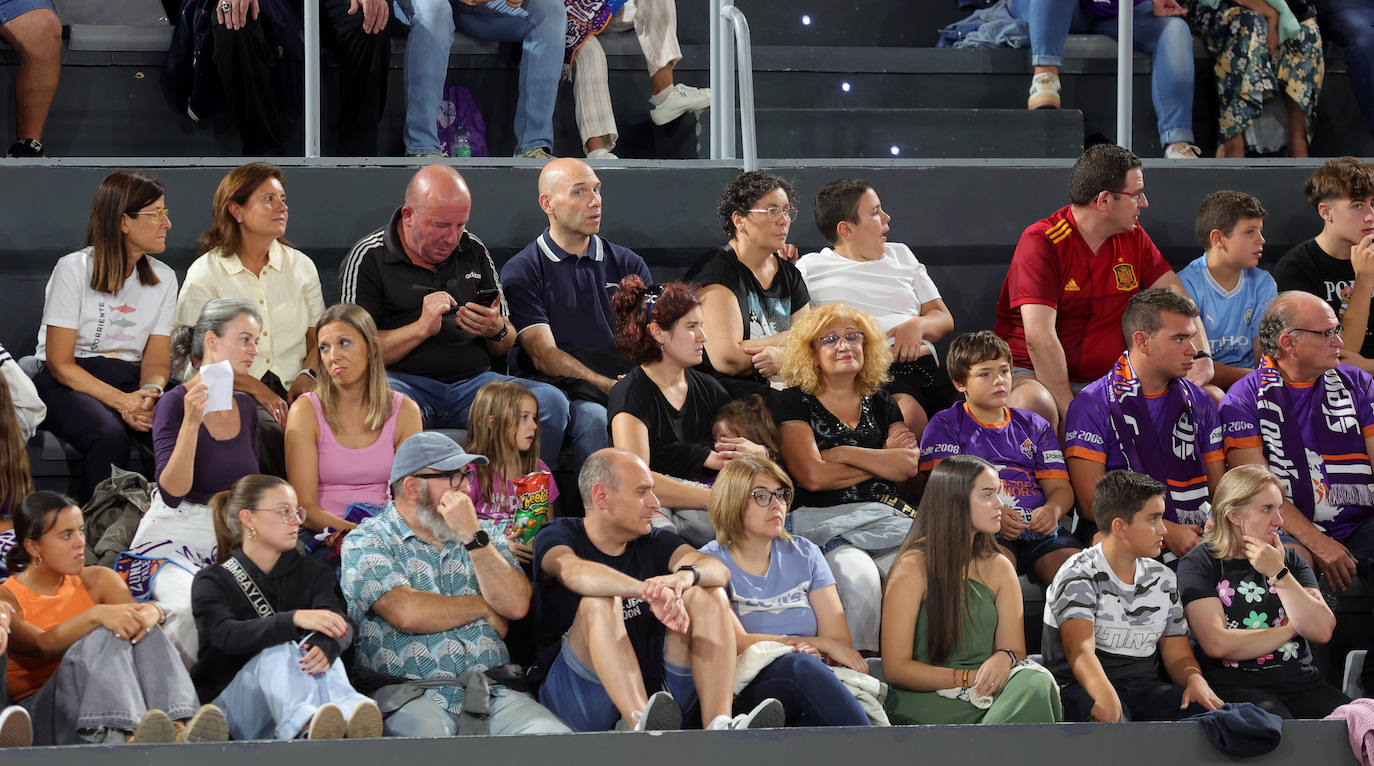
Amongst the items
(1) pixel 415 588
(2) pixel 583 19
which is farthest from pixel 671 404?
(2) pixel 583 19

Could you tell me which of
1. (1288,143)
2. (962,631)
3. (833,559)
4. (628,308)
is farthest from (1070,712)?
(1288,143)

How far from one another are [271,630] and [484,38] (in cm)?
311

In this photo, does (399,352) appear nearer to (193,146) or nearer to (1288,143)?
(193,146)

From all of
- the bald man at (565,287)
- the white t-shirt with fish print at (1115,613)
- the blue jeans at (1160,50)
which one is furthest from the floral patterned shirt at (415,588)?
the blue jeans at (1160,50)

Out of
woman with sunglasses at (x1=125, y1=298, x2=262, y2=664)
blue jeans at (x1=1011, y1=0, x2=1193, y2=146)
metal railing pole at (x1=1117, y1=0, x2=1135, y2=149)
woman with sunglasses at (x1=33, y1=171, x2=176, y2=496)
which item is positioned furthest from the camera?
blue jeans at (x1=1011, y1=0, x2=1193, y2=146)

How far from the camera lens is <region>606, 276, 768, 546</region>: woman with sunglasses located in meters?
4.40

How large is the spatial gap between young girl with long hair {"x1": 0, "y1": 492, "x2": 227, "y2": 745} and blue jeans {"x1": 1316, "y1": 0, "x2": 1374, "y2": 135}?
5337 mm

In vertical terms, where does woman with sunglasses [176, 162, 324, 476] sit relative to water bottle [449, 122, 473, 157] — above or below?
below

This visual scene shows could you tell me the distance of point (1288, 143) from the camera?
6723mm

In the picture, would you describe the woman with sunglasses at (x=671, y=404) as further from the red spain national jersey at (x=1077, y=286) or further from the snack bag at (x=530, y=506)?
the red spain national jersey at (x=1077, y=286)

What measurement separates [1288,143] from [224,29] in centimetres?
431

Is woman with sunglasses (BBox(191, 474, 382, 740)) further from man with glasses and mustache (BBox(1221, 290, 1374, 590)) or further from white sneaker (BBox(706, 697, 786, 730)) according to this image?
man with glasses and mustache (BBox(1221, 290, 1374, 590))

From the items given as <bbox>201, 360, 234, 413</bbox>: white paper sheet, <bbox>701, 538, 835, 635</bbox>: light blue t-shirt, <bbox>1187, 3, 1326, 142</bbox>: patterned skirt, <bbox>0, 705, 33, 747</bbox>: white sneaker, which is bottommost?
<bbox>0, 705, 33, 747</bbox>: white sneaker

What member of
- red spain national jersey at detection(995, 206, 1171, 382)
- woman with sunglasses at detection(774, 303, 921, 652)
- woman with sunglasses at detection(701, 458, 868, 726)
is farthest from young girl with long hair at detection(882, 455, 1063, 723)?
red spain national jersey at detection(995, 206, 1171, 382)
